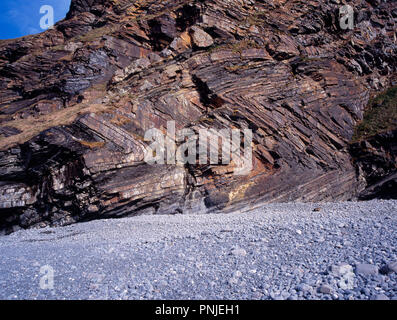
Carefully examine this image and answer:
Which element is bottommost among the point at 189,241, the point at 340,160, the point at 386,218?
the point at 189,241

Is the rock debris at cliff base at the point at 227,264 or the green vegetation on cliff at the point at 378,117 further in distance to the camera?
the green vegetation on cliff at the point at 378,117

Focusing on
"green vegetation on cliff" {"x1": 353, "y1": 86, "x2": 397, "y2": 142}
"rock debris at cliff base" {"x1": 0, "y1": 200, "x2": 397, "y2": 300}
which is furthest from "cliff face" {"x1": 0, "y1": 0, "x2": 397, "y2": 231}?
"rock debris at cliff base" {"x1": 0, "y1": 200, "x2": 397, "y2": 300}

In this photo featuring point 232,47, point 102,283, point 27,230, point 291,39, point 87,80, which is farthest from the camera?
point 87,80

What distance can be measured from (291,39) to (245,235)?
61.3ft

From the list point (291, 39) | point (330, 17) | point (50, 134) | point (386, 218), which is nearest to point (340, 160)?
point (386, 218)

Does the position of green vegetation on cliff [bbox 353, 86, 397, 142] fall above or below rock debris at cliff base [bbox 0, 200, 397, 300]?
above

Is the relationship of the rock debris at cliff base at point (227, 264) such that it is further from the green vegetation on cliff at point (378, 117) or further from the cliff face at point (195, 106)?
the green vegetation on cliff at point (378, 117)

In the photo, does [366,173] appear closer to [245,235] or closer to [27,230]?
[245,235]

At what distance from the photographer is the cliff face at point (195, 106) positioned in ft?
40.1

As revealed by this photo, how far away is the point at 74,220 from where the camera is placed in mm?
12016

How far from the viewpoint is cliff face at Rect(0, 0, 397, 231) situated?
12211 millimetres

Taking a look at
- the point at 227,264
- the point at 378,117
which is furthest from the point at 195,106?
the point at 378,117

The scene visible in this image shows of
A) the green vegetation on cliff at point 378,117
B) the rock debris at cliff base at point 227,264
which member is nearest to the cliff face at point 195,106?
the green vegetation on cliff at point 378,117

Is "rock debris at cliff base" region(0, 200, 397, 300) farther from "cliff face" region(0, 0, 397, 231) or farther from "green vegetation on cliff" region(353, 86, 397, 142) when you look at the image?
"green vegetation on cliff" region(353, 86, 397, 142)
